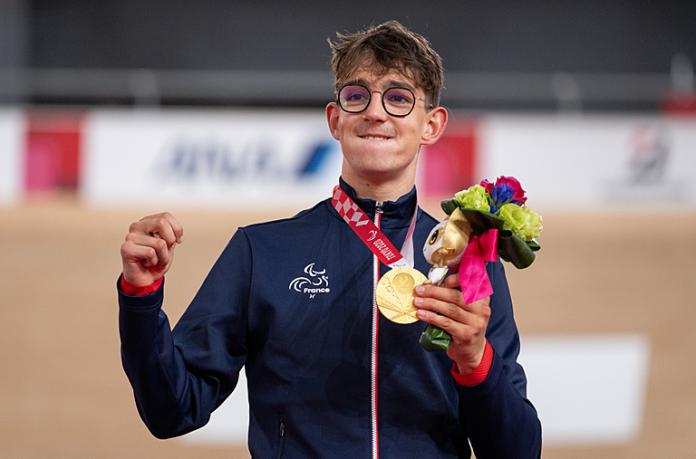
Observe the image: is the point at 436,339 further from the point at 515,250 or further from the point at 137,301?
the point at 137,301

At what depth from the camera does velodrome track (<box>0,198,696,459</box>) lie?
16.9 feet

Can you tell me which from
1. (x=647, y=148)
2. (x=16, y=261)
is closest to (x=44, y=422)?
(x=16, y=261)

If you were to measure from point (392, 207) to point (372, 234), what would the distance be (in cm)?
9

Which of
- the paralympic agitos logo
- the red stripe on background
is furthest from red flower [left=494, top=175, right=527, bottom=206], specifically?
the red stripe on background

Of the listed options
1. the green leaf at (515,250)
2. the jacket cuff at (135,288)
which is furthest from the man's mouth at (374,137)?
the jacket cuff at (135,288)

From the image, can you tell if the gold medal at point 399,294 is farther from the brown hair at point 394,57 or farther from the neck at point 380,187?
the brown hair at point 394,57

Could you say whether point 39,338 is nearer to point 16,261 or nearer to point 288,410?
point 16,261

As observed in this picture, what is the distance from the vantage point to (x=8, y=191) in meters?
8.62

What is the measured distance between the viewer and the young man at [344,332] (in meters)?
1.86

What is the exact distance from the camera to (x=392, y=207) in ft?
6.88

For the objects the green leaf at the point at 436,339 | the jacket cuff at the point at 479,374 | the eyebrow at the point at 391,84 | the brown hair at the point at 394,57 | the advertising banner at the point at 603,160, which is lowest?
the jacket cuff at the point at 479,374

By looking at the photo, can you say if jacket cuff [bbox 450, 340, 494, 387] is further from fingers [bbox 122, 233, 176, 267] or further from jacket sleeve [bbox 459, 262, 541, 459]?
fingers [bbox 122, 233, 176, 267]

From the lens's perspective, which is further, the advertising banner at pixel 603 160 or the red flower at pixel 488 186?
the advertising banner at pixel 603 160

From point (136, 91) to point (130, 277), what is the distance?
839 centimetres
